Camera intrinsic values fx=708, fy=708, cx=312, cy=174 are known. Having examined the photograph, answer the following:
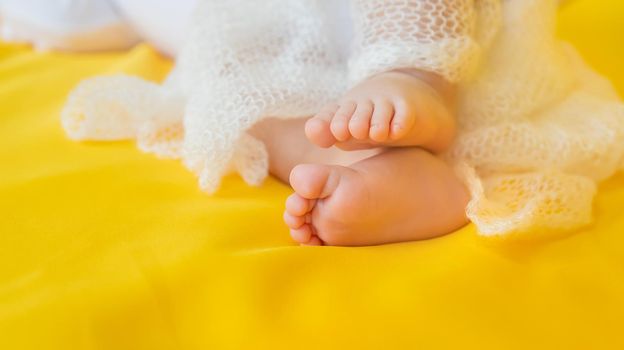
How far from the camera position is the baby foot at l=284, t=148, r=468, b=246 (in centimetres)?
58

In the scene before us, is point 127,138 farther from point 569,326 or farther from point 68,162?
point 569,326

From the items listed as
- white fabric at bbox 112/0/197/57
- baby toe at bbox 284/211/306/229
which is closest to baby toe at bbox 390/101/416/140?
baby toe at bbox 284/211/306/229

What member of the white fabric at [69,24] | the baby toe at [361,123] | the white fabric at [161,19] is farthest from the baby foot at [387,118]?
the white fabric at [69,24]

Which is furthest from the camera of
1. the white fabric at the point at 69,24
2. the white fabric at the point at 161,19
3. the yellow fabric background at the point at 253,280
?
the white fabric at the point at 69,24

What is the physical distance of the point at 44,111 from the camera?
0.96 metres

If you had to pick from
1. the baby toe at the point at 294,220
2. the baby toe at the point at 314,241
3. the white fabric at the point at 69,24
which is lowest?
the white fabric at the point at 69,24

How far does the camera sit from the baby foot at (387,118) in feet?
1.92

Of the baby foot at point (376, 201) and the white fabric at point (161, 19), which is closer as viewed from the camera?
the baby foot at point (376, 201)

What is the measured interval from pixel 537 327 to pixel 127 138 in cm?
52

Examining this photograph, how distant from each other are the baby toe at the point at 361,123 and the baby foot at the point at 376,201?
3cm

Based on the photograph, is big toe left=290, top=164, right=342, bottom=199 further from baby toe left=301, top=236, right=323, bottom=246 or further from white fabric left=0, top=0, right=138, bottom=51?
white fabric left=0, top=0, right=138, bottom=51

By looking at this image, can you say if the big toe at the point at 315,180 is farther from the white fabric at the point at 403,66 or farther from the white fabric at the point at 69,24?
the white fabric at the point at 69,24

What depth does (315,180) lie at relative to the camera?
57cm

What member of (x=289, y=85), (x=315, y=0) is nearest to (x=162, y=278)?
(x=289, y=85)
